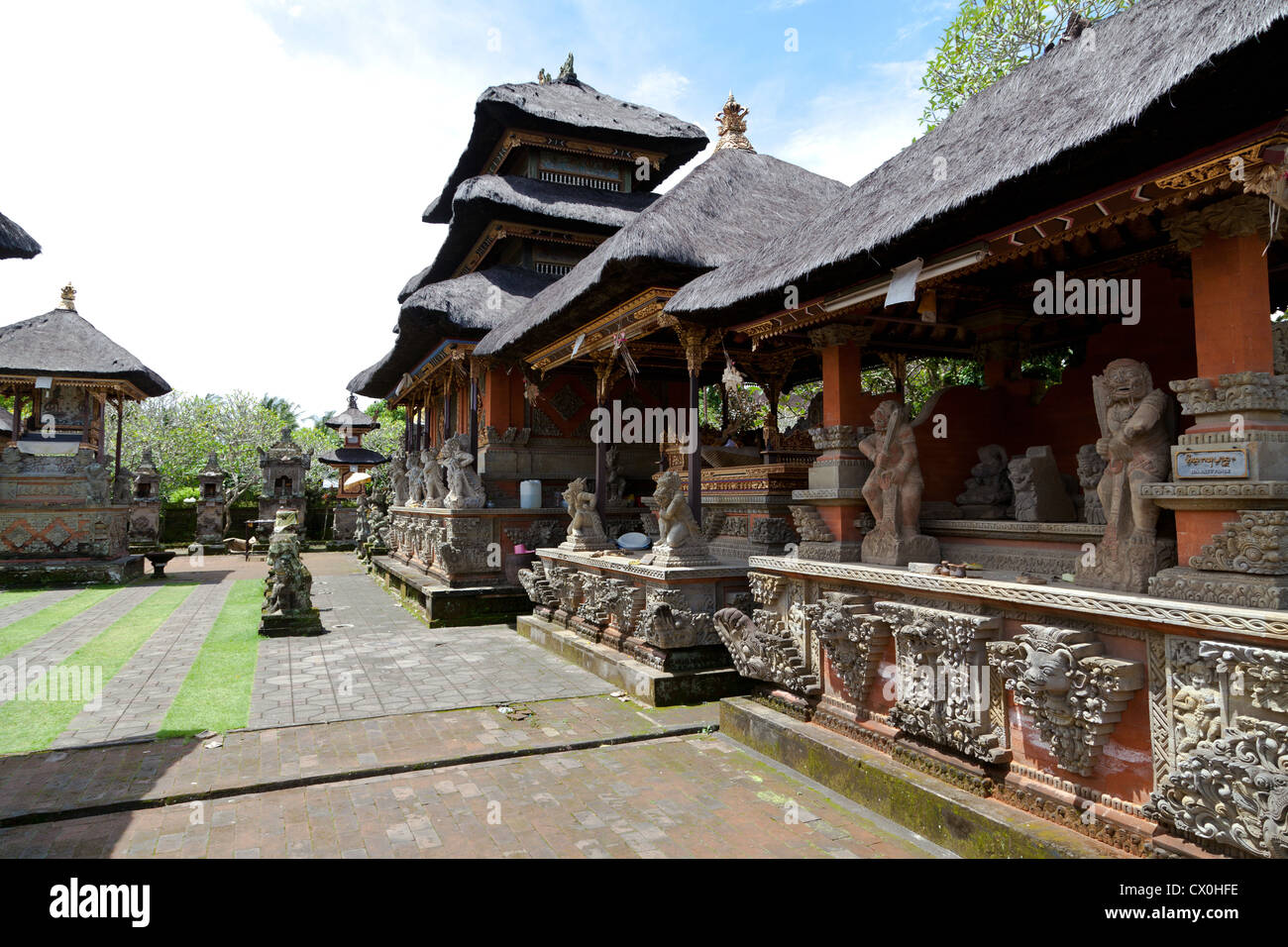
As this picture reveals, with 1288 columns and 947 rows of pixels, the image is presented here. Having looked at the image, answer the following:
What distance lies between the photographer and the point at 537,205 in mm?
15023

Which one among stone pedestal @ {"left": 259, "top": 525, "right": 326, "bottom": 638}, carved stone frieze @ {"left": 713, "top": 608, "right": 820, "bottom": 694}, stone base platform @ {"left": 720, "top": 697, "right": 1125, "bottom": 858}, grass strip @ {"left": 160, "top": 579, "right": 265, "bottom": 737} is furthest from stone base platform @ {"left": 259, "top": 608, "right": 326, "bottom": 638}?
stone base platform @ {"left": 720, "top": 697, "right": 1125, "bottom": 858}

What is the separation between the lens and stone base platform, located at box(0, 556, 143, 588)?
1675 centimetres

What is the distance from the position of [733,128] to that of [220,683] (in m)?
9.44

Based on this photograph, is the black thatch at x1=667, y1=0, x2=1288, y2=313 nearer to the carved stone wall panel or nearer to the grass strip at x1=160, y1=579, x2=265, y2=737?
the carved stone wall panel

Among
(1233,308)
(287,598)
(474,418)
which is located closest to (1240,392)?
(1233,308)

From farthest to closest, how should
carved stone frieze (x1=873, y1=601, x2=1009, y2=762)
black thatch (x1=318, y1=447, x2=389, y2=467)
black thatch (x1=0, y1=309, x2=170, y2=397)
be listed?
black thatch (x1=318, y1=447, x2=389, y2=467) → black thatch (x1=0, y1=309, x2=170, y2=397) → carved stone frieze (x1=873, y1=601, x2=1009, y2=762)

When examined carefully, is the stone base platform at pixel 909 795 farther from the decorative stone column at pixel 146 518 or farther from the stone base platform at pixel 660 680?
the decorative stone column at pixel 146 518

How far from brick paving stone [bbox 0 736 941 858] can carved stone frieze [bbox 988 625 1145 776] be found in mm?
1060

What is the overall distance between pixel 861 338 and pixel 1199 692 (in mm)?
3881

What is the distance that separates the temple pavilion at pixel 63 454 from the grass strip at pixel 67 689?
722 cm

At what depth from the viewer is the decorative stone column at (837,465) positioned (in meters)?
6.25

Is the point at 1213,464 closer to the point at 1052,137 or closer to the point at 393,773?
the point at 1052,137
